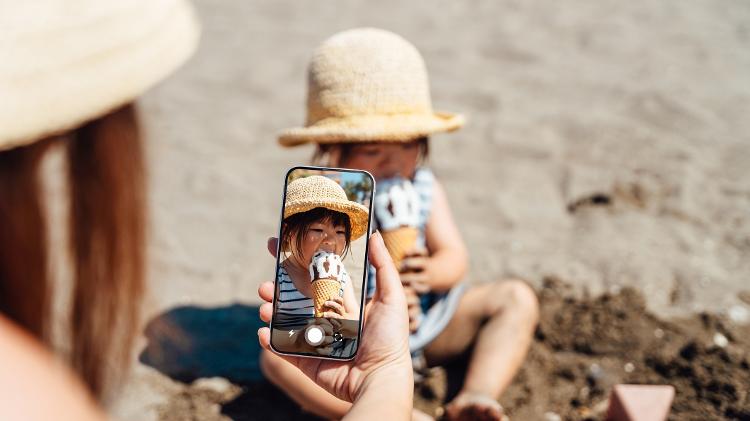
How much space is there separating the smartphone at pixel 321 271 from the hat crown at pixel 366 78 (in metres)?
0.66

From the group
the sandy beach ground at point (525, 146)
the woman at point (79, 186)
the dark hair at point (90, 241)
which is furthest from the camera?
the sandy beach ground at point (525, 146)

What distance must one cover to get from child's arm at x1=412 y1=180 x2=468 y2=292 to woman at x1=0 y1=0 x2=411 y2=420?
3.00 feet

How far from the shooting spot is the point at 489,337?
6.95 ft

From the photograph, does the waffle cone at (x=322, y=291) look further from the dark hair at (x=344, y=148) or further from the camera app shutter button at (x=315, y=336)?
the dark hair at (x=344, y=148)

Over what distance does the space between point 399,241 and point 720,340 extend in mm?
1117

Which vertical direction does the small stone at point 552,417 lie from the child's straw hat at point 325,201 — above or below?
below

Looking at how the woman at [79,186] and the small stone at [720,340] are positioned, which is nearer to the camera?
the woman at [79,186]

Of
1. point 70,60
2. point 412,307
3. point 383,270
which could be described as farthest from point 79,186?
point 412,307

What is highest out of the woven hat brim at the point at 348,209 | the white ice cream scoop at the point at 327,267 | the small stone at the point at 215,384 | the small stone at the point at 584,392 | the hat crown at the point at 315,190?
the hat crown at the point at 315,190

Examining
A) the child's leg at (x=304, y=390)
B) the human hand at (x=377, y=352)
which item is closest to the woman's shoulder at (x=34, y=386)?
the human hand at (x=377, y=352)

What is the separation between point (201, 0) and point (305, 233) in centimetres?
416

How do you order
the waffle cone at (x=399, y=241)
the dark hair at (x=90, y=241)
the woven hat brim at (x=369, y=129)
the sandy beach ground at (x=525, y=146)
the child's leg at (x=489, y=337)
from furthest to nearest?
the sandy beach ground at (x=525, y=146) < the child's leg at (x=489, y=337) < the waffle cone at (x=399, y=241) < the woven hat brim at (x=369, y=129) < the dark hair at (x=90, y=241)

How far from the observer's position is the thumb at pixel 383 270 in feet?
3.93

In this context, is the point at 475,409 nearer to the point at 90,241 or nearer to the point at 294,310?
the point at 294,310
